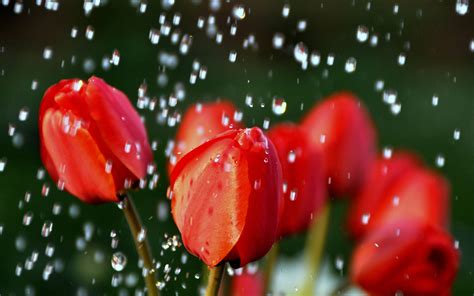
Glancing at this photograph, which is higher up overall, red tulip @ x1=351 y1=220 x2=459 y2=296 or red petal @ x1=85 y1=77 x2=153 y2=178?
red petal @ x1=85 y1=77 x2=153 y2=178

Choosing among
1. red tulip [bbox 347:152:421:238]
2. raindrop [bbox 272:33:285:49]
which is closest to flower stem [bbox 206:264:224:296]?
red tulip [bbox 347:152:421:238]

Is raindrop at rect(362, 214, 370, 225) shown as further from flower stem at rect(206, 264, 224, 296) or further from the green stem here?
flower stem at rect(206, 264, 224, 296)

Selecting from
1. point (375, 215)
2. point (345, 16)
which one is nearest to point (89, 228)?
point (375, 215)

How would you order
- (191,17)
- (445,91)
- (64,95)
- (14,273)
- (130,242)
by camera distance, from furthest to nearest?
(191,17) → (445,91) → (130,242) → (14,273) → (64,95)

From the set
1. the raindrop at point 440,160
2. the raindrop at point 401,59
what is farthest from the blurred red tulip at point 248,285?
the raindrop at point 401,59

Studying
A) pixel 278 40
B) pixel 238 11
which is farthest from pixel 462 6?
pixel 238 11

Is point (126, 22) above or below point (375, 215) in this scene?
below

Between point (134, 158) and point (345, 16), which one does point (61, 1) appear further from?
point (134, 158)
